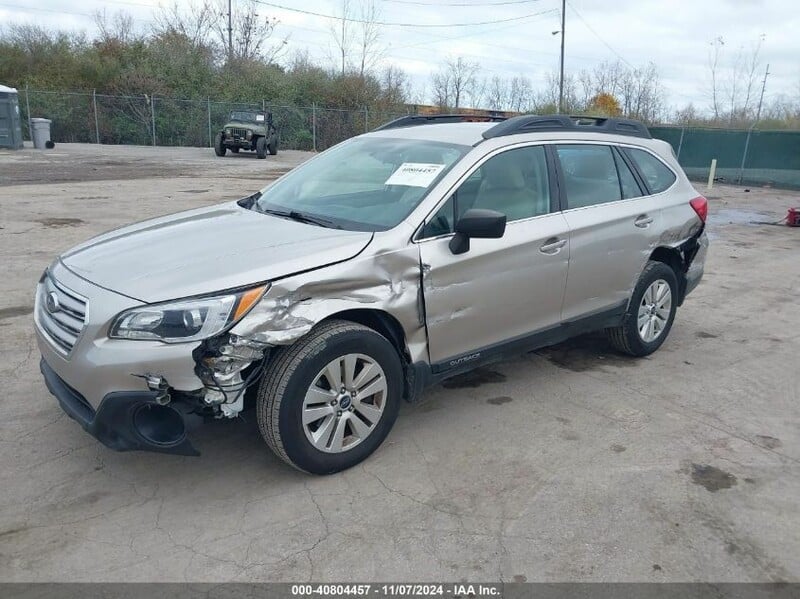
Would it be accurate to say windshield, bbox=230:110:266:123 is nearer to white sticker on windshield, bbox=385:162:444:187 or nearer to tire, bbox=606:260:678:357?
tire, bbox=606:260:678:357

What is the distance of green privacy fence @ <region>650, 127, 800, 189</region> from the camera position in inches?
873

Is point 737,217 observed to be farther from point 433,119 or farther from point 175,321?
point 175,321

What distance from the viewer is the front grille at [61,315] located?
3047 millimetres

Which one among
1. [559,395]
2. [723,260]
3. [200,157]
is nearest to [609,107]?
[200,157]

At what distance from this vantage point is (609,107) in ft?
145

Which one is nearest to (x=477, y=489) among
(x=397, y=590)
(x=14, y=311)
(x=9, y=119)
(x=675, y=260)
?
(x=397, y=590)

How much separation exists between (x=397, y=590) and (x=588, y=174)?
319 cm

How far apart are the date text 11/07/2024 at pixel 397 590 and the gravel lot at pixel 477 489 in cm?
5

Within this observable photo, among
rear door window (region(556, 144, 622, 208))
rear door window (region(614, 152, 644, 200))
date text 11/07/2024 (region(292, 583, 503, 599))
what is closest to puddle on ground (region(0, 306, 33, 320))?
date text 11/07/2024 (region(292, 583, 503, 599))

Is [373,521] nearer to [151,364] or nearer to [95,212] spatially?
[151,364]

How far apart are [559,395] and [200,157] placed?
25.4m

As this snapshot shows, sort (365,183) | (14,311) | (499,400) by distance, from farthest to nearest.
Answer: (14,311) < (499,400) < (365,183)

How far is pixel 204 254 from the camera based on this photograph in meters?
3.29

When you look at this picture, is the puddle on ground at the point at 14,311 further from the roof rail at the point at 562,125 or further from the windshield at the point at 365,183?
the roof rail at the point at 562,125
